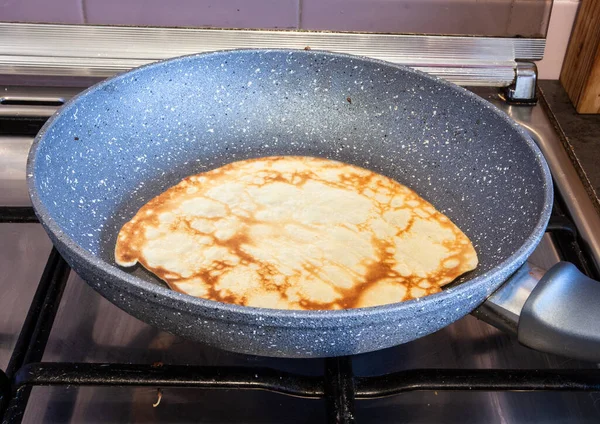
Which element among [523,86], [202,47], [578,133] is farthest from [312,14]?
[578,133]

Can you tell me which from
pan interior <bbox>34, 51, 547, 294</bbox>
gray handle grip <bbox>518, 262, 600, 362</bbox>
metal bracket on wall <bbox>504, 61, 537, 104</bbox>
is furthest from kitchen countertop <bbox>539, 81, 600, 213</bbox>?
gray handle grip <bbox>518, 262, 600, 362</bbox>

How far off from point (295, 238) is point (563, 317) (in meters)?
0.34

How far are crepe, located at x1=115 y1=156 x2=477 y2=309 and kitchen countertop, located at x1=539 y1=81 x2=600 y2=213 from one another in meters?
0.28

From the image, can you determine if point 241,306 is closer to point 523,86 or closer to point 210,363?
point 210,363

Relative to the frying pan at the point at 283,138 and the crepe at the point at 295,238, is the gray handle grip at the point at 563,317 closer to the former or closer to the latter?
the frying pan at the point at 283,138

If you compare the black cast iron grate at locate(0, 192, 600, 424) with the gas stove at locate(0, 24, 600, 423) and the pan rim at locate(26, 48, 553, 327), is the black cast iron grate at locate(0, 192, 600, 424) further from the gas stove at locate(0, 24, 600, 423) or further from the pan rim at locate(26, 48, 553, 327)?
the pan rim at locate(26, 48, 553, 327)

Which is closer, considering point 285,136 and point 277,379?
point 277,379

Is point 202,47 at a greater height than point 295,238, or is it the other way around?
point 202,47

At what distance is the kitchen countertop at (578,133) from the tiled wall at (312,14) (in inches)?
5.0

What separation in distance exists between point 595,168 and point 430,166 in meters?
0.29

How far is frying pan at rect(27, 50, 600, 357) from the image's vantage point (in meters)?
0.80

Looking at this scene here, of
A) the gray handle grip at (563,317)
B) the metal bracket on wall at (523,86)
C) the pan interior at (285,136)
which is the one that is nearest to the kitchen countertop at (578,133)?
the metal bracket on wall at (523,86)

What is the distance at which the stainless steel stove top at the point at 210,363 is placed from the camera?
0.71m

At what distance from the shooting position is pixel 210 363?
0.76 metres
